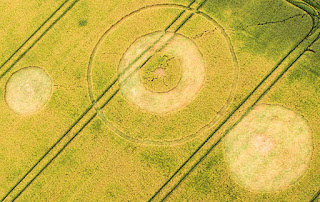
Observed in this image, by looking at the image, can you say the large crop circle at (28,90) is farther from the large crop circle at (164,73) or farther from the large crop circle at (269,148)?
the large crop circle at (269,148)

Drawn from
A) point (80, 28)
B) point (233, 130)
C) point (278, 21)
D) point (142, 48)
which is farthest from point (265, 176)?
point (80, 28)

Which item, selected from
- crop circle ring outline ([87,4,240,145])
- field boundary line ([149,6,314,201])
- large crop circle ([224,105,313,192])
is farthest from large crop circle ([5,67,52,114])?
large crop circle ([224,105,313,192])

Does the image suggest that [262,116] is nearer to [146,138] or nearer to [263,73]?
[263,73]

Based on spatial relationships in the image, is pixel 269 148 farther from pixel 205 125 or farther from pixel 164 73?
pixel 164 73

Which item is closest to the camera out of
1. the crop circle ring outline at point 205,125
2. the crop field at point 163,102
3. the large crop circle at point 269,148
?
the large crop circle at point 269,148

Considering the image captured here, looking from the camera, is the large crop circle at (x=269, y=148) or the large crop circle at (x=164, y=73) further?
the large crop circle at (x=164, y=73)

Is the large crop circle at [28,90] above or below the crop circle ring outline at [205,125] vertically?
below

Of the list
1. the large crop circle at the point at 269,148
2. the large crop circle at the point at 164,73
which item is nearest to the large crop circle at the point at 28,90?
the large crop circle at the point at 164,73
